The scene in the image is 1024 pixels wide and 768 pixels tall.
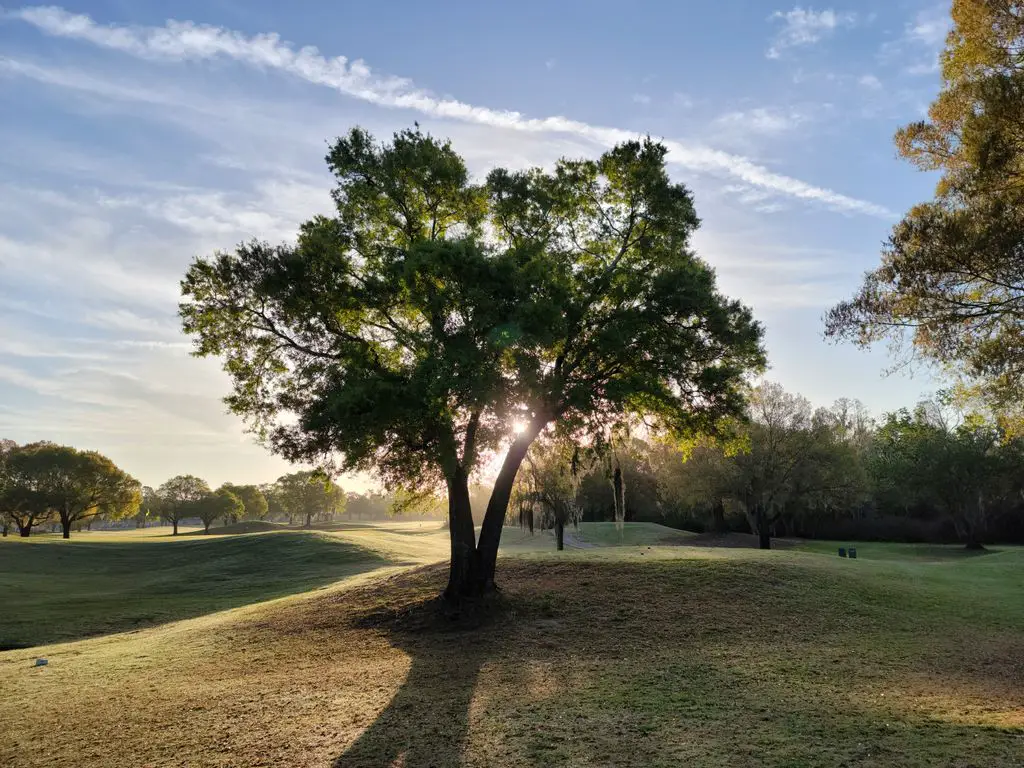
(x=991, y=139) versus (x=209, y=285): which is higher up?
(x=991, y=139)

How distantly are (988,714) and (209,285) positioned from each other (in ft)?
58.2

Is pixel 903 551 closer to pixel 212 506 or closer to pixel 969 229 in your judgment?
pixel 969 229

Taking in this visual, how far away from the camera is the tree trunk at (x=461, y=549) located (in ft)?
54.2

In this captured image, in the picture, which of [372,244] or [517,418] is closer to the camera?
[517,418]

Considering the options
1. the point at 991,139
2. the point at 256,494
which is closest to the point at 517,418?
the point at 991,139

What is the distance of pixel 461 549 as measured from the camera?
16.8m

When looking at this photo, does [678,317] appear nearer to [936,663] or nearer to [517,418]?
[517,418]

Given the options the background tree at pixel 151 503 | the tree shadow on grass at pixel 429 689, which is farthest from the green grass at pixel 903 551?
the background tree at pixel 151 503

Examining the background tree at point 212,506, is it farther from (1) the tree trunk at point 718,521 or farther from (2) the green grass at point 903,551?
(2) the green grass at point 903,551

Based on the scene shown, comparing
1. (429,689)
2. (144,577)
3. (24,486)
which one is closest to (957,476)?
(429,689)

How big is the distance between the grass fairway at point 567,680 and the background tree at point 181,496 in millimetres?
84314

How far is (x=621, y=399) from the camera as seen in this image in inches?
→ 588

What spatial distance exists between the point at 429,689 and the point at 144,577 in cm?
3408

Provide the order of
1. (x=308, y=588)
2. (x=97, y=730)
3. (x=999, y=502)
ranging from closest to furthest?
1. (x=97, y=730)
2. (x=308, y=588)
3. (x=999, y=502)
